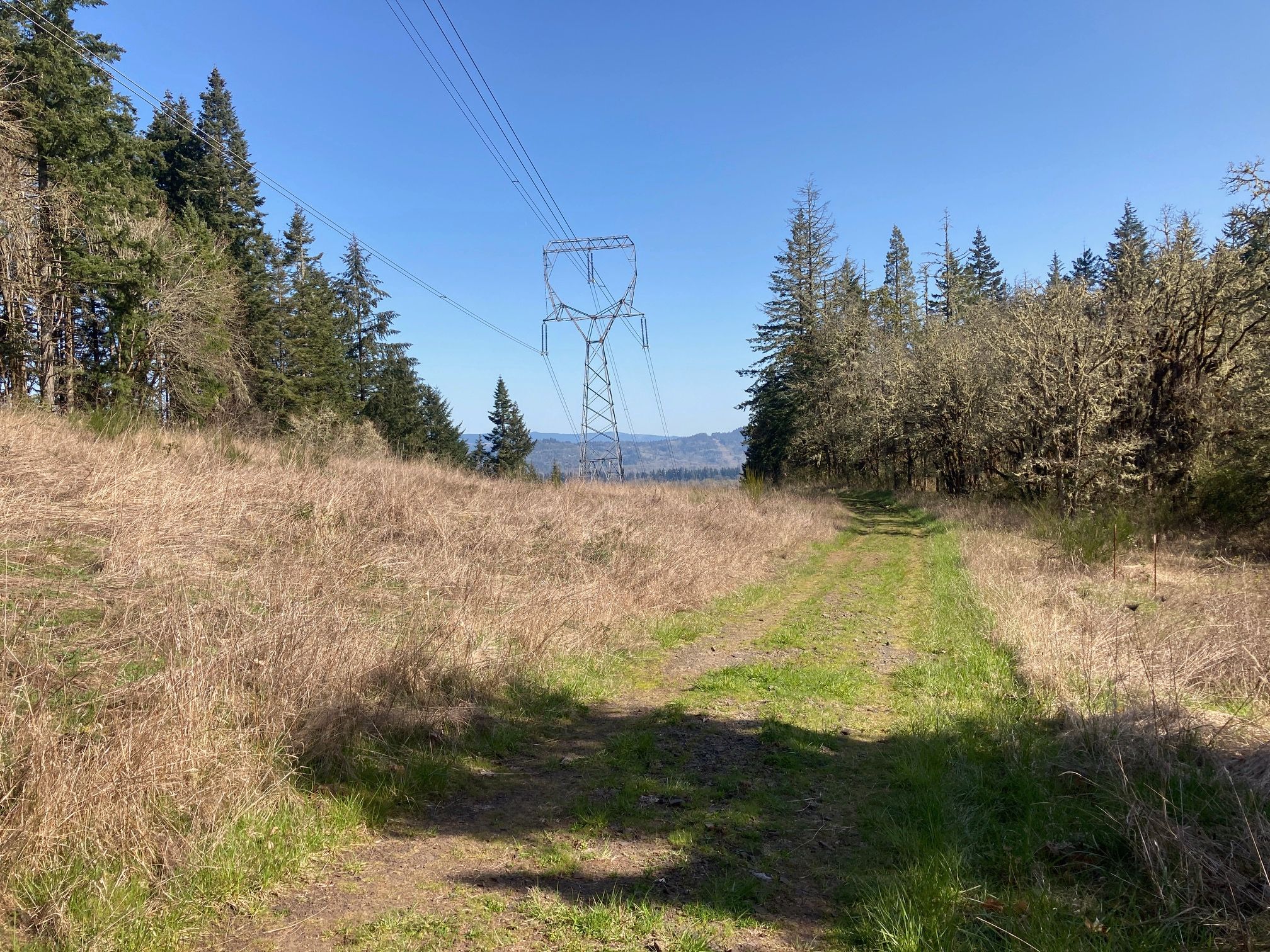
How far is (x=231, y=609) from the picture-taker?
202 inches

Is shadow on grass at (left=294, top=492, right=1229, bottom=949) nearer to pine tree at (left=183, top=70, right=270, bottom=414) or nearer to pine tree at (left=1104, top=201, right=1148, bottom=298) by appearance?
pine tree at (left=1104, top=201, right=1148, bottom=298)

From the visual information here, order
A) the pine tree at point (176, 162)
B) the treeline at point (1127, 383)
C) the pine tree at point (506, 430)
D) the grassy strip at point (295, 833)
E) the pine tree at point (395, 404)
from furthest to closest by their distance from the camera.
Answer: the pine tree at point (506, 430)
the pine tree at point (395, 404)
the pine tree at point (176, 162)
the treeline at point (1127, 383)
the grassy strip at point (295, 833)

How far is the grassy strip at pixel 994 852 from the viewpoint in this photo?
9.80 ft

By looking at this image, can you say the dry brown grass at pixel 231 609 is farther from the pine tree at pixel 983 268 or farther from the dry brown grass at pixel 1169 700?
the pine tree at pixel 983 268

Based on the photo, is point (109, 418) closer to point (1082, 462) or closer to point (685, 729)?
point (685, 729)

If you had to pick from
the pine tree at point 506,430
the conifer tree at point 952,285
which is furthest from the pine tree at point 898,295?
the pine tree at point 506,430

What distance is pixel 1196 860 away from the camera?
10.3ft

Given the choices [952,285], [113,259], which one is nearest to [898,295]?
[952,285]

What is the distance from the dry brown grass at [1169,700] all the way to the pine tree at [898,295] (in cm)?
3891

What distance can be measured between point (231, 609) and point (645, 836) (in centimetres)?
362

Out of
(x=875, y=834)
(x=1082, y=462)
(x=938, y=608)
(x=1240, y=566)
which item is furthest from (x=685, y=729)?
(x=1082, y=462)

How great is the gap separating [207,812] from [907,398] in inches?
1311

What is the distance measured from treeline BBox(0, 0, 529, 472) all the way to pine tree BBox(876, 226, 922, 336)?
115 ft

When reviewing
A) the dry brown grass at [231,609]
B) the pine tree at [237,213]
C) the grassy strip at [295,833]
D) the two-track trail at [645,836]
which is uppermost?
the pine tree at [237,213]
